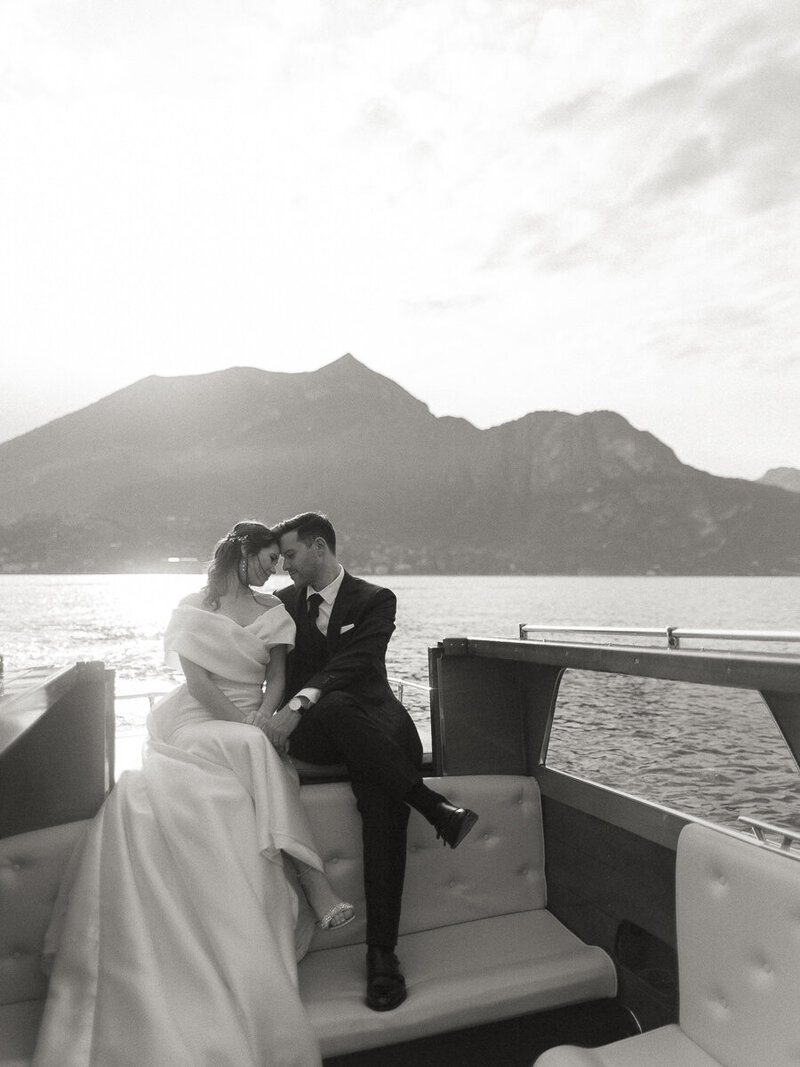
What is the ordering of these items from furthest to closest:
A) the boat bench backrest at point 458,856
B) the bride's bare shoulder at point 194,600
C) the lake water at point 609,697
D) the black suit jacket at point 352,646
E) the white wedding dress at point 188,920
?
1. the lake water at point 609,697
2. the bride's bare shoulder at point 194,600
3. the black suit jacket at point 352,646
4. the boat bench backrest at point 458,856
5. the white wedding dress at point 188,920

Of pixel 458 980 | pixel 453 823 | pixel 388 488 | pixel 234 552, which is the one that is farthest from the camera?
pixel 388 488

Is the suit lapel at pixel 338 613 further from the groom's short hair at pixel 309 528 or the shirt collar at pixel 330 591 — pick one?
the groom's short hair at pixel 309 528

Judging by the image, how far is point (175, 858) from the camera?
2447 millimetres

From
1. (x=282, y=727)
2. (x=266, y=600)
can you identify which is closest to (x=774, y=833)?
(x=282, y=727)

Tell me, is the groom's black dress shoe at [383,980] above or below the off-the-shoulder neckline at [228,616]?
below

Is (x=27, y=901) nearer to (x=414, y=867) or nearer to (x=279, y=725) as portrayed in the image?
(x=279, y=725)

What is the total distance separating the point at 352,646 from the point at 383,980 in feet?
4.09

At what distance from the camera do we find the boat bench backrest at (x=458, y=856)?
2.95 m

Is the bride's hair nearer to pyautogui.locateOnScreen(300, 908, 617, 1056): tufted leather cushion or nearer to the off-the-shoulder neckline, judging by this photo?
the off-the-shoulder neckline

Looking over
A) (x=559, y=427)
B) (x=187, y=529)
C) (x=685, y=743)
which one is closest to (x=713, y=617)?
(x=685, y=743)

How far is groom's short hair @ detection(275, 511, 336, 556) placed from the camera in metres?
3.58

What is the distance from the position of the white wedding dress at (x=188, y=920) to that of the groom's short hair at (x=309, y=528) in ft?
3.03

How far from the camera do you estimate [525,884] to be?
323 centimetres

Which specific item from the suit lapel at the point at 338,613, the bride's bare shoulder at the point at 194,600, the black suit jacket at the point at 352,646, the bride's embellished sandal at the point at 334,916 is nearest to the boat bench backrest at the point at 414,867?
the bride's embellished sandal at the point at 334,916
